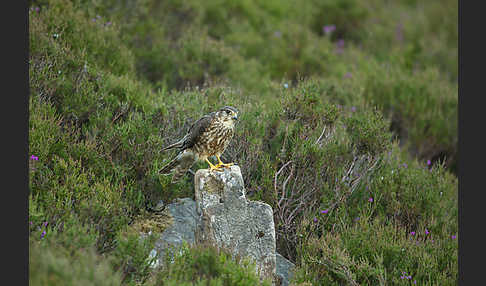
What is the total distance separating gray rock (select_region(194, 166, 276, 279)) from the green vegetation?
0.34m

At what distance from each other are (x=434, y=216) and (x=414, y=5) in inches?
550

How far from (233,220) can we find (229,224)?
0.19ft

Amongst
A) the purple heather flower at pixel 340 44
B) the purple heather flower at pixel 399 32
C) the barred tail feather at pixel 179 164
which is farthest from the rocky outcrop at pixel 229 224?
the purple heather flower at pixel 399 32

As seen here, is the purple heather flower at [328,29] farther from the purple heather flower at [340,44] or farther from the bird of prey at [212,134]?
the bird of prey at [212,134]

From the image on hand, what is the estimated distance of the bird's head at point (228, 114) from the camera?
4.93 meters

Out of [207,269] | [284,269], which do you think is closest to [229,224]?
[207,269]

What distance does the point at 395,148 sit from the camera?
7.94 m

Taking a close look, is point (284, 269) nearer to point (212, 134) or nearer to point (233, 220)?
point (233, 220)

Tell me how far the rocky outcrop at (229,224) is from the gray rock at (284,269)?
150 mm

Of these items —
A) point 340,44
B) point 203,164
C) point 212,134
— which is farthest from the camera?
point 340,44

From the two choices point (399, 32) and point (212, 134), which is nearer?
point (212, 134)

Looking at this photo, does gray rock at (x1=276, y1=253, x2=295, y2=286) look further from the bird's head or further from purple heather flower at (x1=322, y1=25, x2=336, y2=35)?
purple heather flower at (x1=322, y1=25, x2=336, y2=35)

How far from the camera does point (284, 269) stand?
5.41 metres

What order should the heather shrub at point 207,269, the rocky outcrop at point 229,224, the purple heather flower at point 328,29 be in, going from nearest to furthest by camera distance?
the heather shrub at point 207,269, the rocky outcrop at point 229,224, the purple heather flower at point 328,29
